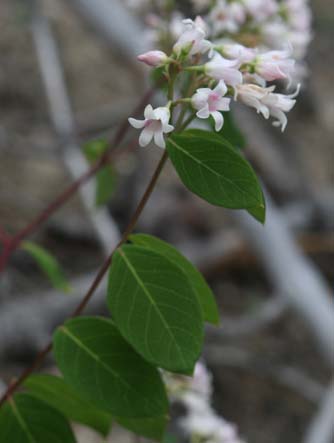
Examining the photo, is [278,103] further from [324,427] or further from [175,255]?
[324,427]

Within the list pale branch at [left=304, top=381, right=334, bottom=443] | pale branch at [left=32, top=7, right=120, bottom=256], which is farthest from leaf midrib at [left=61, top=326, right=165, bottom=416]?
pale branch at [left=304, top=381, right=334, bottom=443]

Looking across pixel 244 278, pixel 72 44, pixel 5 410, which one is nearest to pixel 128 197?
pixel 244 278

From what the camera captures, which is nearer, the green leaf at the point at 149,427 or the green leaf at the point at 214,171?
the green leaf at the point at 214,171

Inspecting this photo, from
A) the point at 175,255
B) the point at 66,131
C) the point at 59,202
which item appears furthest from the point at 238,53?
the point at 66,131

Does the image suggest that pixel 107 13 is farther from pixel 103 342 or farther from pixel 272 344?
pixel 103 342

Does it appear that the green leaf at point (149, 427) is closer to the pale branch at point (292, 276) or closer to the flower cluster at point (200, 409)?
the flower cluster at point (200, 409)

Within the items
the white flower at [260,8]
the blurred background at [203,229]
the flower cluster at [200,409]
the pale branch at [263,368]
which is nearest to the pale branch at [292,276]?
the blurred background at [203,229]
